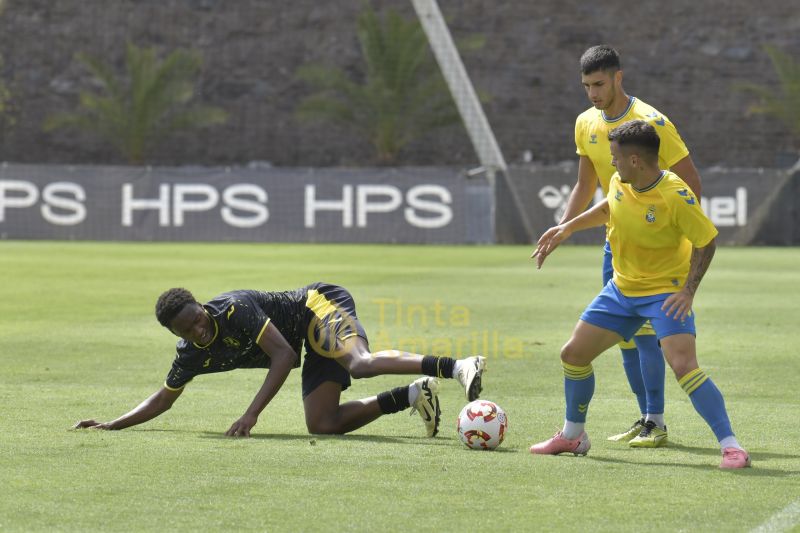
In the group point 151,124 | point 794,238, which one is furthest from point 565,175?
point 151,124

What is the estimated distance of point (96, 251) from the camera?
98.8ft

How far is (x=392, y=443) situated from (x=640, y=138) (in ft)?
7.22

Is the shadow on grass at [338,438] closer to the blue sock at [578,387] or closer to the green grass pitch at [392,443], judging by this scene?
the green grass pitch at [392,443]

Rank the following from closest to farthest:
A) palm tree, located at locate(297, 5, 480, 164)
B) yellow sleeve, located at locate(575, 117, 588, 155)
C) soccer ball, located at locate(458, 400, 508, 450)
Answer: soccer ball, located at locate(458, 400, 508, 450), yellow sleeve, located at locate(575, 117, 588, 155), palm tree, located at locate(297, 5, 480, 164)

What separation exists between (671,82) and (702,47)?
190 cm

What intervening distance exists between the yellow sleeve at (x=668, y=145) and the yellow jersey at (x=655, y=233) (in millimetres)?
875

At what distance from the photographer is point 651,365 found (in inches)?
336

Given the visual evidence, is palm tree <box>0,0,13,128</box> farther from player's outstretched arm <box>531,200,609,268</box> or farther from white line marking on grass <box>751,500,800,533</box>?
white line marking on grass <box>751,500,800,533</box>

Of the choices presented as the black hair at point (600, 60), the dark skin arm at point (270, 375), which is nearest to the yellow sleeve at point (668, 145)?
the black hair at point (600, 60)

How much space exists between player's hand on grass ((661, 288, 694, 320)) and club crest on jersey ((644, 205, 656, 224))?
40 cm

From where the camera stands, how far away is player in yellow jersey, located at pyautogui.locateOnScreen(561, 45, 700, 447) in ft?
27.0

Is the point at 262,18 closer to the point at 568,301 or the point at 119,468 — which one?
the point at 568,301

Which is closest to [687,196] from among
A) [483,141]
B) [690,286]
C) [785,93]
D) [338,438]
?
[690,286]

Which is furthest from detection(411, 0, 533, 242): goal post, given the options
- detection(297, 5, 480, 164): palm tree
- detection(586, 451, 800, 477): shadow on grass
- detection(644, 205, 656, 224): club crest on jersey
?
detection(644, 205, 656, 224): club crest on jersey
